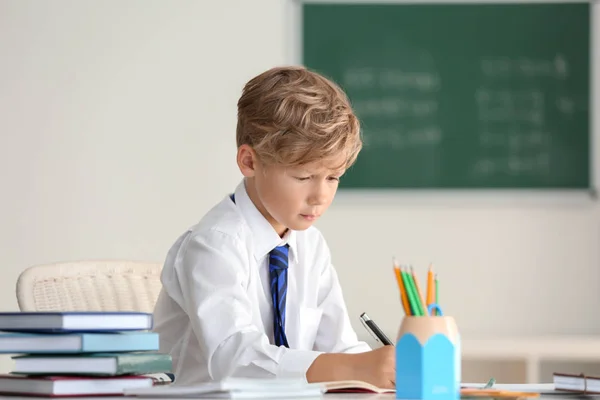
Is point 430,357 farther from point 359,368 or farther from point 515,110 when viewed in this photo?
point 515,110

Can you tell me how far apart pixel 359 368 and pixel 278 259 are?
48 centimetres

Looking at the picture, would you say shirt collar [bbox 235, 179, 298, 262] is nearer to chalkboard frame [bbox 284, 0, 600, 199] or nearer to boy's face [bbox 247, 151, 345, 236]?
boy's face [bbox 247, 151, 345, 236]

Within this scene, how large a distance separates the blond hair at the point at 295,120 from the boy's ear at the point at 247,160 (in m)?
0.01

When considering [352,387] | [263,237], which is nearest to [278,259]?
[263,237]

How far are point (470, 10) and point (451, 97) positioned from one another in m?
0.36

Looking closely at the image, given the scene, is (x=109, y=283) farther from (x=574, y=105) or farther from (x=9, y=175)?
(x=574, y=105)

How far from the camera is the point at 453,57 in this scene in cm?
375

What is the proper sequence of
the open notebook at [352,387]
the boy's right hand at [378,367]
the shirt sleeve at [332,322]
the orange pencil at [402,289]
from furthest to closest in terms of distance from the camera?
the shirt sleeve at [332,322], the boy's right hand at [378,367], the open notebook at [352,387], the orange pencil at [402,289]

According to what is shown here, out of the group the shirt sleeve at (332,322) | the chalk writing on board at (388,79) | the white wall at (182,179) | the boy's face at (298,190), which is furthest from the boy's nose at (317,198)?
the chalk writing on board at (388,79)

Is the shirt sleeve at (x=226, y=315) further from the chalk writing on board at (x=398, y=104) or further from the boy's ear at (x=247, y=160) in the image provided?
the chalk writing on board at (x=398, y=104)

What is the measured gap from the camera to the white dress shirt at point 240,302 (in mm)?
1467

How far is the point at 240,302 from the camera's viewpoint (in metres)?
1.58

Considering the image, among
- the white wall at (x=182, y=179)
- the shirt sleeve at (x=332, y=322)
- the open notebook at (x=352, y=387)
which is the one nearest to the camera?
the open notebook at (x=352, y=387)

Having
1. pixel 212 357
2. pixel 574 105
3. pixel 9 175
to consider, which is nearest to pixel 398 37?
pixel 574 105
